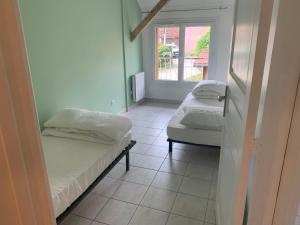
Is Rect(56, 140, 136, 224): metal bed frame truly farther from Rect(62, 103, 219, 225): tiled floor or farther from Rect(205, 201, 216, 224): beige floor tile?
Rect(205, 201, 216, 224): beige floor tile

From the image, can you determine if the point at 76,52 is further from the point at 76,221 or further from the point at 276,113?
the point at 276,113

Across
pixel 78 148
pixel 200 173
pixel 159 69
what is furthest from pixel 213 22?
pixel 78 148

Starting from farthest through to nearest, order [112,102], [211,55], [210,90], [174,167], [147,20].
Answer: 1. [211,55]
2. [147,20]
3. [112,102]
4. [210,90]
5. [174,167]

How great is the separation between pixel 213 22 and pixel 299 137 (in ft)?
13.8

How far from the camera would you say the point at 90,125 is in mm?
2252

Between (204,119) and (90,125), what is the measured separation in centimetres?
126

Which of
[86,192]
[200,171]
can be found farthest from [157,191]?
[86,192]

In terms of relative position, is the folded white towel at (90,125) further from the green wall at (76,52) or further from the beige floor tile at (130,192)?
the beige floor tile at (130,192)


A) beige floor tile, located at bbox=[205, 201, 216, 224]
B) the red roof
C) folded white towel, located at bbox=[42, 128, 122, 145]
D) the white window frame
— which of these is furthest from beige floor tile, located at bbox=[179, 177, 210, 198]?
the red roof

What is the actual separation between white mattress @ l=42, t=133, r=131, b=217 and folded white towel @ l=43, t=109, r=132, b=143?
92 mm

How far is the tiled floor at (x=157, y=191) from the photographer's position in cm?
199

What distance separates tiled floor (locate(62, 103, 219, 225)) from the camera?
6.53ft

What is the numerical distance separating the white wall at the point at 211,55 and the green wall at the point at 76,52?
0.69 metres

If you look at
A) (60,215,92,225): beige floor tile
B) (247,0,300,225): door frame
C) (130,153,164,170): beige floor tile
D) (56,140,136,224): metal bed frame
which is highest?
(247,0,300,225): door frame
